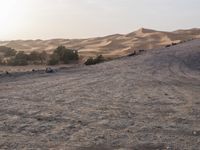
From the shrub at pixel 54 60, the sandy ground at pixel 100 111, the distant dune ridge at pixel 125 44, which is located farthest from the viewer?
the distant dune ridge at pixel 125 44

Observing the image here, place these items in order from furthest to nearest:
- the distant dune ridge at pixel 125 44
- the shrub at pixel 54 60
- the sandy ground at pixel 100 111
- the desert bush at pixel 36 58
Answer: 1. the distant dune ridge at pixel 125 44
2. the desert bush at pixel 36 58
3. the shrub at pixel 54 60
4. the sandy ground at pixel 100 111

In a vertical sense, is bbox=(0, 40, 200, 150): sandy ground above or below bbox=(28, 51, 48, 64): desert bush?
below

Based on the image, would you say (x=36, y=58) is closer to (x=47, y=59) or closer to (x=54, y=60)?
(x=47, y=59)

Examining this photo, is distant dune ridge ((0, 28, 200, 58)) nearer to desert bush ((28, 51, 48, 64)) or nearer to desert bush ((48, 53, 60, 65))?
desert bush ((28, 51, 48, 64))

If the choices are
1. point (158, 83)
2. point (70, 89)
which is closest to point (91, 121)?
point (70, 89)

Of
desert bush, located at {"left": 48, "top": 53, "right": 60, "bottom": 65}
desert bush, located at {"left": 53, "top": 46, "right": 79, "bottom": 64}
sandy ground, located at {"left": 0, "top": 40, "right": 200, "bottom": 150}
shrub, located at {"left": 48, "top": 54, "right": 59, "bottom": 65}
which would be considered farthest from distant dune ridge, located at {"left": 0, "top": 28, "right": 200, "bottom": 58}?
sandy ground, located at {"left": 0, "top": 40, "right": 200, "bottom": 150}

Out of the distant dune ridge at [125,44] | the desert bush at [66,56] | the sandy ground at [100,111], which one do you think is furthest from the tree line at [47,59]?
the sandy ground at [100,111]

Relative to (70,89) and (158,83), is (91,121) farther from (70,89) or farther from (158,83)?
(158,83)

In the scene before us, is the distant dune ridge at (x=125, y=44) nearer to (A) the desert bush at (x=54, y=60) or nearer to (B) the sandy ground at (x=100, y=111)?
(A) the desert bush at (x=54, y=60)

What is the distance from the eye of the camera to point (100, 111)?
44.7 ft

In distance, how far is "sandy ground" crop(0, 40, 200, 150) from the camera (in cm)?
1020

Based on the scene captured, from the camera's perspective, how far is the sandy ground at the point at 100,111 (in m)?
10.2

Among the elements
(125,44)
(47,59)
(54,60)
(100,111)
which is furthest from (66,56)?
(125,44)

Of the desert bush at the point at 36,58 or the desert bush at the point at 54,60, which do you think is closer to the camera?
the desert bush at the point at 54,60
